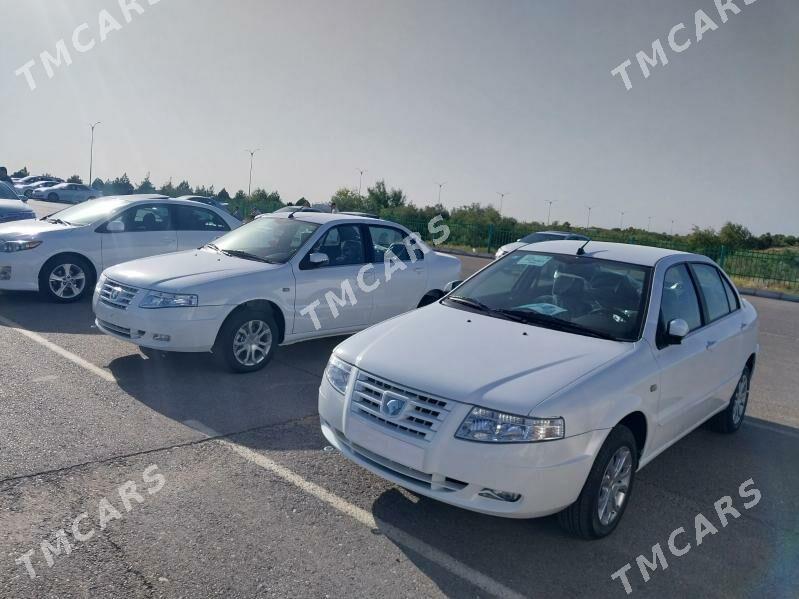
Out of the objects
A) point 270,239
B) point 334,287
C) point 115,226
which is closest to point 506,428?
point 334,287

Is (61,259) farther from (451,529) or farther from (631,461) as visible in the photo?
(631,461)

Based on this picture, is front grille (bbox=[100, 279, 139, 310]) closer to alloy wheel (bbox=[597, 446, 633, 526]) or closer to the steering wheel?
the steering wheel

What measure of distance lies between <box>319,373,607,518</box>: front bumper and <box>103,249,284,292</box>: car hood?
3.34 m

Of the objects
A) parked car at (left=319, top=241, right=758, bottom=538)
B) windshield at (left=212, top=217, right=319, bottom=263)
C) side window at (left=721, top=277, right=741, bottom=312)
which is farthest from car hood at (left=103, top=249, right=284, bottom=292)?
side window at (left=721, top=277, right=741, bottom=312)

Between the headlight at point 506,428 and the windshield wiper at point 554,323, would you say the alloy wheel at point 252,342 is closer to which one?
the windshield wiper at point 554,323

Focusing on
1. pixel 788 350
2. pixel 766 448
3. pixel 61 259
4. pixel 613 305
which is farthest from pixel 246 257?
pixel 788 350

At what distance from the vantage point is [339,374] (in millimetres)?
4152

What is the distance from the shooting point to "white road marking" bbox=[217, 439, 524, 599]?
3.35m

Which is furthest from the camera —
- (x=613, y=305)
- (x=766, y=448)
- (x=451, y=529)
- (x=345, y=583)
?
(x=766, y=448)

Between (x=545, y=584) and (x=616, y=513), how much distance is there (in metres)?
0.80

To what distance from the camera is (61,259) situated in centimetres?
906

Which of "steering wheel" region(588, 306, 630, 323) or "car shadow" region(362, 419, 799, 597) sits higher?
"steering wheel" region(588, 306, 630, 323)

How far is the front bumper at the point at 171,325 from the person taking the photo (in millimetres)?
6152

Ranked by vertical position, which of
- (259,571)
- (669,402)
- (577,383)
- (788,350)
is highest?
(577,383)
